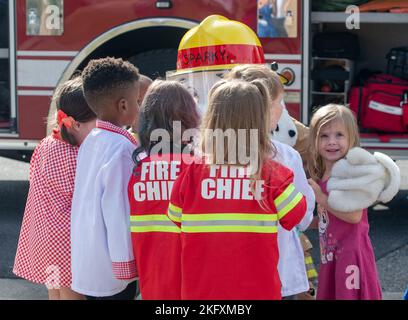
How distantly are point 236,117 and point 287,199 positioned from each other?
29 cm

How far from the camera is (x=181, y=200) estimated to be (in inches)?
110

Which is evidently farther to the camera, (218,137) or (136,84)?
(136,84)

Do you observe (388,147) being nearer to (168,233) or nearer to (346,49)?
(346,49)

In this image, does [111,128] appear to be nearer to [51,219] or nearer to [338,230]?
[51,219]

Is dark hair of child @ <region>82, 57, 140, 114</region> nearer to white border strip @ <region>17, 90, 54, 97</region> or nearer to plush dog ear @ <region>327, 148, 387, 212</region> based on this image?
plush dog ear @ <region>327, 148, 387, 212</region>

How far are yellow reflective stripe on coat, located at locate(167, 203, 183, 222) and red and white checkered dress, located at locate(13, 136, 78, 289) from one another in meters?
0.64

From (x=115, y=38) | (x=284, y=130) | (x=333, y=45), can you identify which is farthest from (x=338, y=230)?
(x=333, y=45)

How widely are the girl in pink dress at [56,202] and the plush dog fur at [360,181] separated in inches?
37.4

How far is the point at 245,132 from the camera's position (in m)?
2.74

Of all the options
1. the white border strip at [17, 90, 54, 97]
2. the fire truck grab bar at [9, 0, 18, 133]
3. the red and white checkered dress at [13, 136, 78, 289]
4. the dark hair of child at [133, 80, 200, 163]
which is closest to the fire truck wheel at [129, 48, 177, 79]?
the white border strip at [17, 90, 54, 97]

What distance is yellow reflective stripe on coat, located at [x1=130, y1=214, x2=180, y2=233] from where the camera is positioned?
292 cm

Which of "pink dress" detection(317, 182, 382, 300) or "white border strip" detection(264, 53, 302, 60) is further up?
"white border strip" detection(264, 53, 302, 60)

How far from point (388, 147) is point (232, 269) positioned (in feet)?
11.9
